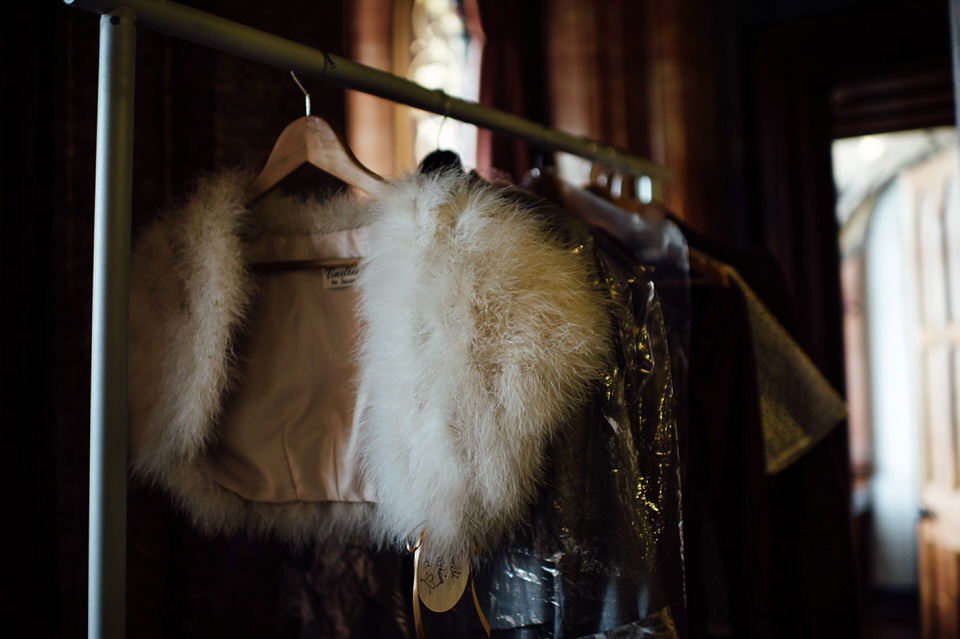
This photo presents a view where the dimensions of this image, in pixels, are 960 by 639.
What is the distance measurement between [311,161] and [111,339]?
314 millimetres

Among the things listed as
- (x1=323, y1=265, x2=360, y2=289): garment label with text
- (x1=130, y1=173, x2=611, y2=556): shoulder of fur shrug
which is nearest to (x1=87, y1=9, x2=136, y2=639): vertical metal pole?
(x1=130, y1=173, x2=611, y2=556): shoulder of fur shrug

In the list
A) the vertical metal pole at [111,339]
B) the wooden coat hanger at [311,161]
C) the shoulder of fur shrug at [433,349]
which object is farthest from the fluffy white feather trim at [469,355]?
the vertical metal pole at [111,339]

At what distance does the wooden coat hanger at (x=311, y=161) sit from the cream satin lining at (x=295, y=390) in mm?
23

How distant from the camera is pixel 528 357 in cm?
57

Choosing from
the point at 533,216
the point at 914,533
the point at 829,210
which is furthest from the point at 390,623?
the point at 914,533

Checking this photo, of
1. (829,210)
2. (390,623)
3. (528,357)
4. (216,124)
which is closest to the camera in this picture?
(528,357)

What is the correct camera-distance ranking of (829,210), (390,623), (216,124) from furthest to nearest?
(829,210), (216,124), (390,623)

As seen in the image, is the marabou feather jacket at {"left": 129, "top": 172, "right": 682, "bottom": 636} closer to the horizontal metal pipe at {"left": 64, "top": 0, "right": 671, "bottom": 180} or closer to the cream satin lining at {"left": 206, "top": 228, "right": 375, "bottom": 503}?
the cream satin lining at {"left": 206, "top": 228, "right": 375, "bottom": 503}

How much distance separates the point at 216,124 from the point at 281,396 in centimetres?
48

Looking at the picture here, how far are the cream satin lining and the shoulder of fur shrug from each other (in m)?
0.05

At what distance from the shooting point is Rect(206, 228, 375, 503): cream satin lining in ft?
2.38

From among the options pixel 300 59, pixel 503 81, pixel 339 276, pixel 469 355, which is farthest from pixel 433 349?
pixel 503 81

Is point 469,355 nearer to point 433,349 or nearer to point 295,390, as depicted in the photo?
point 433,349

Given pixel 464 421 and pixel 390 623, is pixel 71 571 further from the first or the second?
pixel 464 421
